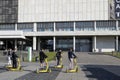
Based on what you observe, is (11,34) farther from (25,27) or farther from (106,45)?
(106,45)

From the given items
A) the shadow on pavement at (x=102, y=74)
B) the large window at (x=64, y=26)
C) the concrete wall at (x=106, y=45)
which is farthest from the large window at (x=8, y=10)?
the shadow on pavement at (x=102, y=74)

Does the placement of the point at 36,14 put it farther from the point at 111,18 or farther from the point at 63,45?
the point at 111,18

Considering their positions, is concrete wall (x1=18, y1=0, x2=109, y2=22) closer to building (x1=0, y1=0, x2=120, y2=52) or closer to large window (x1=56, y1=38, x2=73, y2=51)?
building (x1=0, y1=0, x2=120, y2=52)

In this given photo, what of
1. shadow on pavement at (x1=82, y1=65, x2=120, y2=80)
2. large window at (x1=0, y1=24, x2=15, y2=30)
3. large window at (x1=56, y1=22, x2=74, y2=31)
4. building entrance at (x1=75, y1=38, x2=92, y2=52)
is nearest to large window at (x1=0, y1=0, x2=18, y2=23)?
large window at (x1=0, y1=24, x2=15, y2=30)

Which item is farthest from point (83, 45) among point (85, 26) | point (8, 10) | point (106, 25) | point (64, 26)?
point (8, 10)

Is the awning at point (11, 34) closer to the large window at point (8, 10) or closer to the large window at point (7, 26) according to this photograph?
the large window at point (8, 10)

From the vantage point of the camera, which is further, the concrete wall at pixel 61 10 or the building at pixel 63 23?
the building at pixel 63 23

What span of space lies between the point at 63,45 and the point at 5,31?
20333 mm

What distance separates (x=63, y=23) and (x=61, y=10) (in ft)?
14.5

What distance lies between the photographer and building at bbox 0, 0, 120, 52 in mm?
98438

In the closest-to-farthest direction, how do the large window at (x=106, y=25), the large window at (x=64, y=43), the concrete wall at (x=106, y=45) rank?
the large window at (x=106, y=25) → the concrete wall at (x=106, y=45) → the large window at (x=64, y=43)

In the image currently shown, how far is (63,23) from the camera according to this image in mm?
101625

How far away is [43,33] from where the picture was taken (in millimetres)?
100438

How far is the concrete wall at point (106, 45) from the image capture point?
331 feet
